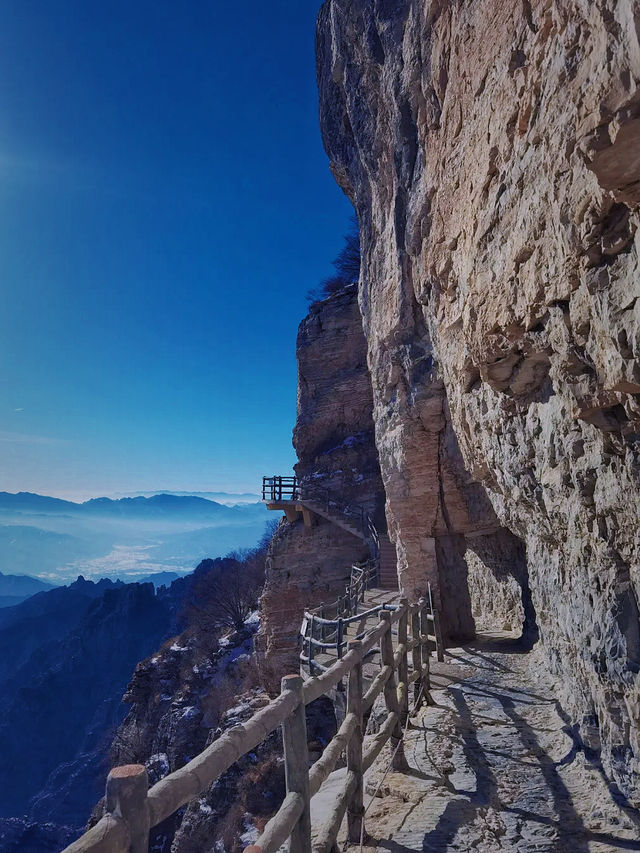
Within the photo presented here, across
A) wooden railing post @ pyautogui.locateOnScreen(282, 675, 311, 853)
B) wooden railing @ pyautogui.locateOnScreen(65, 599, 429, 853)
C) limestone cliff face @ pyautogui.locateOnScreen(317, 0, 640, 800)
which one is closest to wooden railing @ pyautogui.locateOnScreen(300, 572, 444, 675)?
wooden railing @ pyautogui.locateOnScreen(65, 599, 429, 853)

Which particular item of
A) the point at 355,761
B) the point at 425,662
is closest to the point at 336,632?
the point at 425,662

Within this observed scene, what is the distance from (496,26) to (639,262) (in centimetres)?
371

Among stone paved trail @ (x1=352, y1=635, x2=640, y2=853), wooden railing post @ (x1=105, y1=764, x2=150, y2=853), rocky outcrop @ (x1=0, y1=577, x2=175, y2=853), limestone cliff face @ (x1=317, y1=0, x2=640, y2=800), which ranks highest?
limestone cliff face @ (x1=317, y1=0, x2=640, y2=800)

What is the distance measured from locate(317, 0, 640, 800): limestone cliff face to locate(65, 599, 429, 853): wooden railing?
2004 millimetres

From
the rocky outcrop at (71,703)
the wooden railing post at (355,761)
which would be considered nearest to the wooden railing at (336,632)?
the wooden railing post at (355,761)

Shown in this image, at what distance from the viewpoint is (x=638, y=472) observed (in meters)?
3.74

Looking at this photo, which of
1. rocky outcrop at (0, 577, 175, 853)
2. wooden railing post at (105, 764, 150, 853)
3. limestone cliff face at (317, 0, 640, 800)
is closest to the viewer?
wooden railing post at (105, 764, 150, 853)

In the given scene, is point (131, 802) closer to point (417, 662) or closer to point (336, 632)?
point (417, 662)

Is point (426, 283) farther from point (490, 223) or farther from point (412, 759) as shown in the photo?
point (412, 759)

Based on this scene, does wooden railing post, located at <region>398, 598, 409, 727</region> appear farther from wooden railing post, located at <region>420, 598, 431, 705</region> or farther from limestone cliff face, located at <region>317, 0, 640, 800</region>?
limestone cliff face, located at <region>317, 0, 640, 800</region>

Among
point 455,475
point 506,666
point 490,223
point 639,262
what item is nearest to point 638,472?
point 639,262

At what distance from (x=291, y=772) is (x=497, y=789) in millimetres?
2867

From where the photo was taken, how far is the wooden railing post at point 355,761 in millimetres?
3854

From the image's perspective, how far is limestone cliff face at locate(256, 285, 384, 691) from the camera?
21672 millimetres
